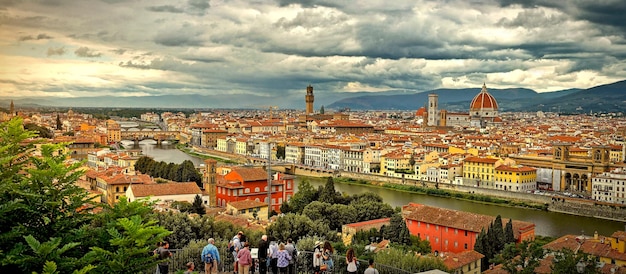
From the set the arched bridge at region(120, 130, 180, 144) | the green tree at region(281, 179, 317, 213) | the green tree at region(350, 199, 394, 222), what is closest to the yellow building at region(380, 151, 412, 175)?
the green tree at region(281, 179, 317, 213)

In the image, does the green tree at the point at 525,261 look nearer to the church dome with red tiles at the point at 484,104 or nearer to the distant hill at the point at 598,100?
the church dome with red tiles at the point at 484,104

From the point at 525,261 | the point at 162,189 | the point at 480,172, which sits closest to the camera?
the point at 525,261

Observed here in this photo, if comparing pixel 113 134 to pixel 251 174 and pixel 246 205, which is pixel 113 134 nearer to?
pixel 251 174

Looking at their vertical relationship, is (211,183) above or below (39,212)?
below

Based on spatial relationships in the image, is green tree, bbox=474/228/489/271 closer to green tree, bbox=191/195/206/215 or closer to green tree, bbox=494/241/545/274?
green tree, bbox=494/241/545/274

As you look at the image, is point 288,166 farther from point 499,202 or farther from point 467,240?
point 467,240

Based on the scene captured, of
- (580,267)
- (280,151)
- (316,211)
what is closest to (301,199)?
(316,211)
